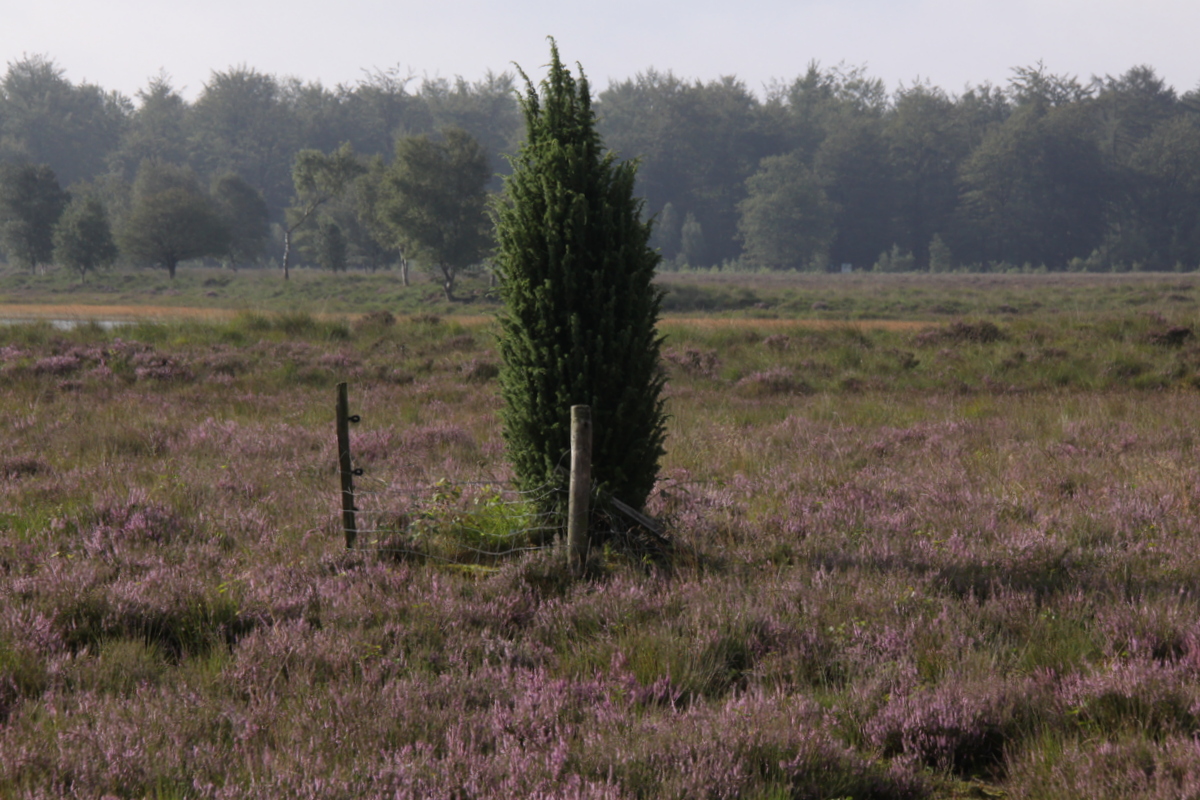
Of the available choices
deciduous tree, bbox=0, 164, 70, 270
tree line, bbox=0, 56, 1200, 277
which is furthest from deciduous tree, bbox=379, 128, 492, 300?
deciduous tree, bbox=0, 164, 70, 270

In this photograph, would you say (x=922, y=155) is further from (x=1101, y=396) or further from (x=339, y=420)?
(x=339, y=420)

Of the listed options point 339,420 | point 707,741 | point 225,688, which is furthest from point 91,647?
point 707,741

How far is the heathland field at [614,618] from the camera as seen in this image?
10.2 ft

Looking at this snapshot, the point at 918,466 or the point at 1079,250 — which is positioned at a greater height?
the point at 1079,250

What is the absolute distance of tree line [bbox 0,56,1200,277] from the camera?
259ft

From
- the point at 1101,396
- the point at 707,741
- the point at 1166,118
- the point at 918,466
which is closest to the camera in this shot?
the point at 707,741

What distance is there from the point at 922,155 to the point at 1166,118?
92.6 ft

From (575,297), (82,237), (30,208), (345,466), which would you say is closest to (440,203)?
(82,237)

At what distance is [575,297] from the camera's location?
5.66 m

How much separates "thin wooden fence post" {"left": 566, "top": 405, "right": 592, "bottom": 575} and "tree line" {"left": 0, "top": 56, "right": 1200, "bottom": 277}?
2468 inches

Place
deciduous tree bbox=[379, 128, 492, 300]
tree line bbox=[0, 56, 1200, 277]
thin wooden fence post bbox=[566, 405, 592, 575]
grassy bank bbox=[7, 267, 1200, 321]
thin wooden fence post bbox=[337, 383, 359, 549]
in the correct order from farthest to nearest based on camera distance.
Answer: tree line bbox=[0, 56, 1200, 277] < deciduous tree bbox=[379, 128, 492, 300] < grassy bank bbox=[7, 267, 1200, 321] < thin wooden fence post bbox=[337, 383, 359, 549] < thin wooden fence post bbox=[566, 405, 592, 575]

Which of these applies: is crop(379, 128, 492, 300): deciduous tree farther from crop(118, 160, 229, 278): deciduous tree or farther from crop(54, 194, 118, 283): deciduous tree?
crop(54, 194, 118, 283): deciduous tree

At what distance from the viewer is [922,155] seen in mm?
100000

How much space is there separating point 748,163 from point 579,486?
10543 centimetres
